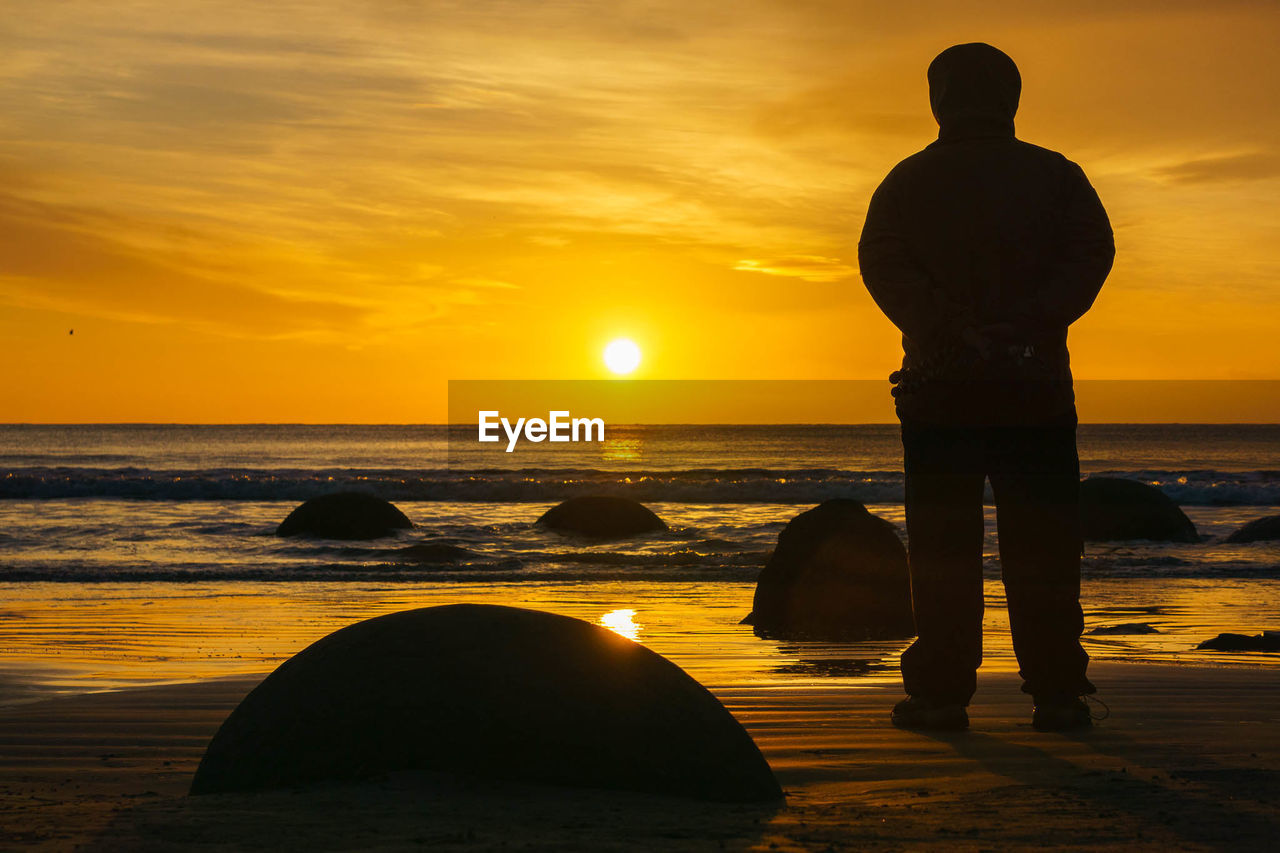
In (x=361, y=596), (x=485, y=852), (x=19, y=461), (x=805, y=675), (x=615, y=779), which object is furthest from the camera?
(x=19, y=461)

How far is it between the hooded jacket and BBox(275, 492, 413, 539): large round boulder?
1417 centimetres

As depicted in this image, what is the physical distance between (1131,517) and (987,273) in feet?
47.2

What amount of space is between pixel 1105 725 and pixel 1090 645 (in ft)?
10.8

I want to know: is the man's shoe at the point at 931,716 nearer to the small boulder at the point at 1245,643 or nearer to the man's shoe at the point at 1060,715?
the man's shoe at the point at 1060,715

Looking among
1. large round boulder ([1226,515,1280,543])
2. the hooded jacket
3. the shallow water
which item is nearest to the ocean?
the shallow water

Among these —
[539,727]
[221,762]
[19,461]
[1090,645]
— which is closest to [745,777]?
[539,727]

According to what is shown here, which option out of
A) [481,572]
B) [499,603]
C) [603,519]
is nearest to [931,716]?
[499,603]

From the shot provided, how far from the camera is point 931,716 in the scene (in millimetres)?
3744

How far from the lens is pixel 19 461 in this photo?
49.2 m

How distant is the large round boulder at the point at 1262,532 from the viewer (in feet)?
53.0

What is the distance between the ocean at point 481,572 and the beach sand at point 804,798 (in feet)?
5.81

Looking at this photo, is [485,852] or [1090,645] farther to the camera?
[1090,645]

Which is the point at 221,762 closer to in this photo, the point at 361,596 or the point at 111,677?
the point at 111,677

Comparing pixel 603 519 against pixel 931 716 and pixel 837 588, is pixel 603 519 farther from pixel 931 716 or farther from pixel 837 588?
pixel 931 716
